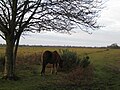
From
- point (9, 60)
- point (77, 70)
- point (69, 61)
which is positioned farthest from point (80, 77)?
point (69, 61)

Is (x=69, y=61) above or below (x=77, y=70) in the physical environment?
above

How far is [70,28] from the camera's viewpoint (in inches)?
766

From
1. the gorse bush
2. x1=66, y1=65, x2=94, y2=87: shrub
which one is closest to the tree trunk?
x1=66, y1=65, x2=94, y2=87: shrub

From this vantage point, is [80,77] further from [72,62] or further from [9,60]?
[72,62]

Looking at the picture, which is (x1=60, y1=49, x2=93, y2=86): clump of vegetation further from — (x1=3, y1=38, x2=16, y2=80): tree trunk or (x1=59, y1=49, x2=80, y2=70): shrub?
(x1=3, y1=38, x2=16, y2=80): tree trunk

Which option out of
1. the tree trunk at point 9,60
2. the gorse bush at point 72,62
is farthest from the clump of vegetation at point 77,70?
the tree trunk at point 9,60

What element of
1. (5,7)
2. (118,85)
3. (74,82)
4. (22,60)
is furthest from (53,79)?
(22,60)

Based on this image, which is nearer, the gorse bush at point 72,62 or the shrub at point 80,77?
the shrub at point 80,77

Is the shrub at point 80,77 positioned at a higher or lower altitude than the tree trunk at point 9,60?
lower

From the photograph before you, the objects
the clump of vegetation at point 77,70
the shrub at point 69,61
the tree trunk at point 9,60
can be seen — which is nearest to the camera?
the tree trunk at point 9,60

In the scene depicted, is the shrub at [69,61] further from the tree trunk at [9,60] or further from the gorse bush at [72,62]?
the tree trunk at [9,60]

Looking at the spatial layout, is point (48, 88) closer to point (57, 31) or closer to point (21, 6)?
point (57, 31)

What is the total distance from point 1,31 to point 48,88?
5.00 metres

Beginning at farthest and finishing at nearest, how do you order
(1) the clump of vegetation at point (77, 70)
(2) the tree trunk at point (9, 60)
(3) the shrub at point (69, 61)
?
(3) the shrub at point (69, 61)
(1) the clump of vegetation at point (77, 70)
(2) the tree trunk at point (9, 60)
